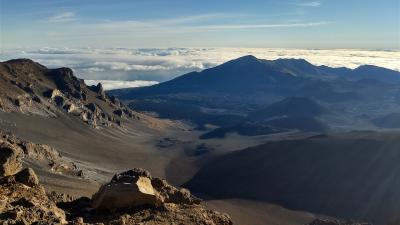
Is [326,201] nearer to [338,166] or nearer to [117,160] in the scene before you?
[338,166]

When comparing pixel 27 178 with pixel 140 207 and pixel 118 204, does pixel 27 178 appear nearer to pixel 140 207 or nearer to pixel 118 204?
pixel 118 204

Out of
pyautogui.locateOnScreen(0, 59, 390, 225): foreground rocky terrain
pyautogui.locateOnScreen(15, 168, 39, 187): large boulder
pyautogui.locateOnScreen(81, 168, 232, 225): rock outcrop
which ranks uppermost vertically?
pyautogui.locateOnScreen(15, 168, 39, 187): large boulder

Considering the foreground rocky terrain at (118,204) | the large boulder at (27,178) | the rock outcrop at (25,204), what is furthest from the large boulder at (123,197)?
the large boulder at (27,178)

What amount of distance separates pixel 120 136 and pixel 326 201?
10294 centimetres

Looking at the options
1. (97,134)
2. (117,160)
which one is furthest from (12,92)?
(117,160)

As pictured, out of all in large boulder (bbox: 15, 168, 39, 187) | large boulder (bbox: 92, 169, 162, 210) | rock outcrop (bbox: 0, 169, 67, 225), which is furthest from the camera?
large boulder (bbox: 15, 168, 39, 187)

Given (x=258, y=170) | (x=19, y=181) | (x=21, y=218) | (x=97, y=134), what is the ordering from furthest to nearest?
(x=97, y=134)
(x=258, y=170)
(x=19, y=181)
(x=21, y=218)

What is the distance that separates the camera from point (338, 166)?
128000 millimetres

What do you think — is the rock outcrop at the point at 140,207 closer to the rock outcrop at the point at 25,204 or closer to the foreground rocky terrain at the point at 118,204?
the foreground rocky terrain at the point at 118,204

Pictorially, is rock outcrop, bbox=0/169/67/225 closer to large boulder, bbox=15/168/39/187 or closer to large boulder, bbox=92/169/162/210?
large boulder, bbox=15/168/39/187

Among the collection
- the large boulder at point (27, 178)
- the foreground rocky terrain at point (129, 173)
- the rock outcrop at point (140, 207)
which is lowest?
the foreground rocky terrain at point (129, 173)

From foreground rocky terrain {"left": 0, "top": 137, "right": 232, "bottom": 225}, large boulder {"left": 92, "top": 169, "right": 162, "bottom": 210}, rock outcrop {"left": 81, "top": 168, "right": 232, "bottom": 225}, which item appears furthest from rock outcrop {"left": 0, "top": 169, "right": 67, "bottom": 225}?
large boulder {"left": 92, "top": 169, "right": 162, "bottom": 210}

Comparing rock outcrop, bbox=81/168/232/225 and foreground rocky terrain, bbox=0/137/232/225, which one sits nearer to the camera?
foreground rocky terrain, bbox=0/137/232/225

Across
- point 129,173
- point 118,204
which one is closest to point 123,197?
point 118,204
